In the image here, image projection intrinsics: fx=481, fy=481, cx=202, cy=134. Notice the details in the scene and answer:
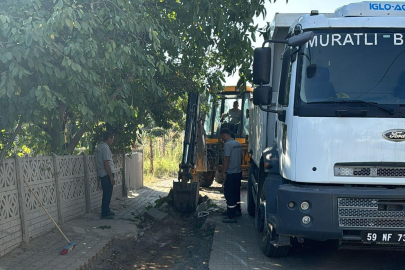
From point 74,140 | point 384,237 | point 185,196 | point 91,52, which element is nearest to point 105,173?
point 74,140

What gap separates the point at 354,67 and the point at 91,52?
3343 mm

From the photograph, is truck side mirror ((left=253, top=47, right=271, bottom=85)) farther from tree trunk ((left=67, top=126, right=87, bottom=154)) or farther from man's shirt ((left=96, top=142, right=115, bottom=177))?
tree trunk ((left=67, top=126, right=87, bottom=154))

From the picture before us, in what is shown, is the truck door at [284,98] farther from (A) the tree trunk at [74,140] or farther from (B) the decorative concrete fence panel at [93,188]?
(B) the decorative concrete fence panel at [93,188]

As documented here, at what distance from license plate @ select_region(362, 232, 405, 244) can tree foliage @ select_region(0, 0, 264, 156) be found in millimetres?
3864

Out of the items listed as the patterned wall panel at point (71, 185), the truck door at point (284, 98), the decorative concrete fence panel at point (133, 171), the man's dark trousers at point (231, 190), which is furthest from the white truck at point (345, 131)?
the decorative concrete fence panel at point (133, 171)

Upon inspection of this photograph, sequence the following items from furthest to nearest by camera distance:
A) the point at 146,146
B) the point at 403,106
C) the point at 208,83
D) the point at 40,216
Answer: the point at 146,146, the point at 208,83, the point at 40,216, the point at 403,106

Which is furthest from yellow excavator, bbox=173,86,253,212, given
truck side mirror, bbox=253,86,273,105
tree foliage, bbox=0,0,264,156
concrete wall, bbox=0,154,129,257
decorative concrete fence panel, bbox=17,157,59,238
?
truck side mirror, bbox=253,86,273,105

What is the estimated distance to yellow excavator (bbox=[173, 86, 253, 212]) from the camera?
1121cm

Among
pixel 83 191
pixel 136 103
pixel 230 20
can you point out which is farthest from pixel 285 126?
pixel 83 191

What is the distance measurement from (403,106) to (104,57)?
4.16 meters

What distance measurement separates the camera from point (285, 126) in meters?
6.09

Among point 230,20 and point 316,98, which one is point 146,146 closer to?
point 230,20

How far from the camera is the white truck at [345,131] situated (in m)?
5.45

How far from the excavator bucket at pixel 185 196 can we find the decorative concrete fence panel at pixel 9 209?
14.4ft
